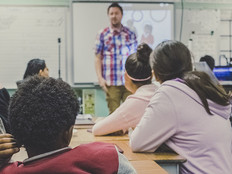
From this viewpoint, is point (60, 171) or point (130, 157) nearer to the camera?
point (60, 171)

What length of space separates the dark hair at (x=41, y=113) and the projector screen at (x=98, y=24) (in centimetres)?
424

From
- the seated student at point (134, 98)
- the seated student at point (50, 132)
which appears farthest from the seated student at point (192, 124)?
the seated student at point (50, 132)

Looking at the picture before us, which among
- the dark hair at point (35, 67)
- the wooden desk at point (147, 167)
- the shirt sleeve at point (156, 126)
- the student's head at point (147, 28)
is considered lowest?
the wooden desk at point (147, 167)

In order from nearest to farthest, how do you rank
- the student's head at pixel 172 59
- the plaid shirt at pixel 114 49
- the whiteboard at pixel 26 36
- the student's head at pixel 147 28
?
the student's head at pixel 172 59 < the plaid shirt at pixel 114 49 < the whiteboard at pixel 26 36 < the student's head at pixel 147 28

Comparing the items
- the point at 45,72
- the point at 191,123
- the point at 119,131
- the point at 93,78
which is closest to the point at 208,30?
the point at 93,78

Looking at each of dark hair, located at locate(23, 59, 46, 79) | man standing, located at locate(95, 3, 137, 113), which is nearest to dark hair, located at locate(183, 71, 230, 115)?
dark hair, located at locate(23, 59, 46, 79)

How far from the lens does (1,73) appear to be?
5.11 meters

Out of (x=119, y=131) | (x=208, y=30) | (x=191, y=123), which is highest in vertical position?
(x=208, y=30)

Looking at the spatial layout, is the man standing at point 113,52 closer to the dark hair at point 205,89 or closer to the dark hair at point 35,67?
the dark hair at point 35,67

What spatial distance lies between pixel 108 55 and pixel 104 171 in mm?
3550

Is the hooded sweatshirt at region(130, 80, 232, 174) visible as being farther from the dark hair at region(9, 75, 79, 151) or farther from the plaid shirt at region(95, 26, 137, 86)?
the plaid shirt at region(95, 26, 137, 86)

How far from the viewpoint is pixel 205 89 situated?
1.61 metres

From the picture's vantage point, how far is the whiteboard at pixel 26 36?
5.06 metres

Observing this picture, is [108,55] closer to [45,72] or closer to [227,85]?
[45,72]
